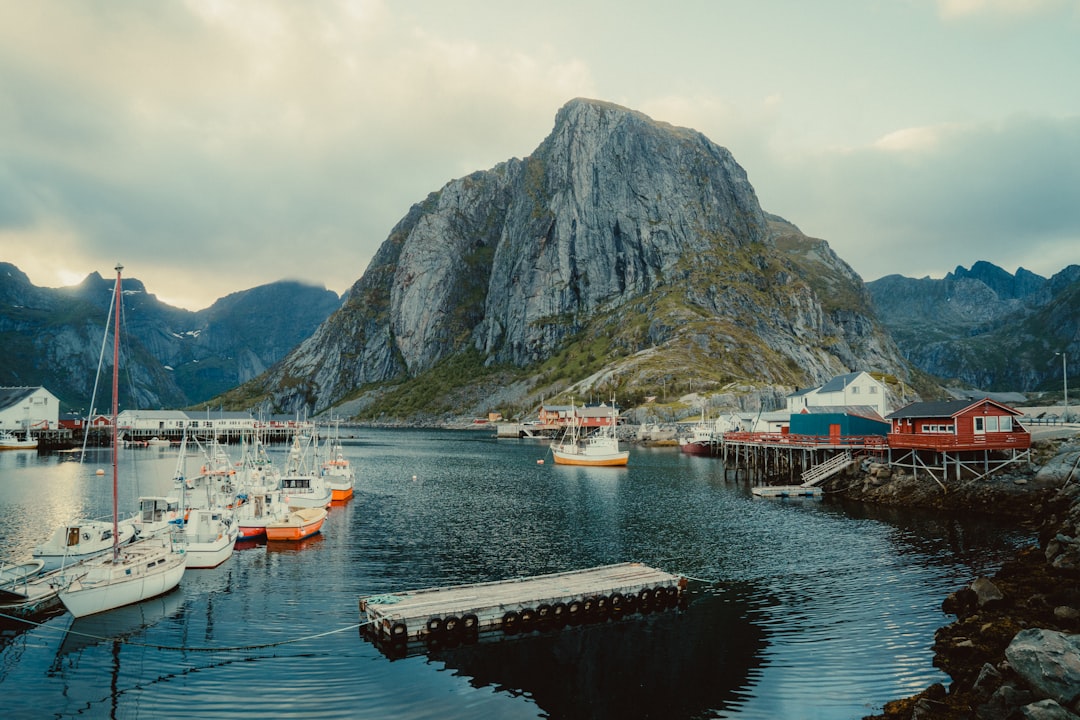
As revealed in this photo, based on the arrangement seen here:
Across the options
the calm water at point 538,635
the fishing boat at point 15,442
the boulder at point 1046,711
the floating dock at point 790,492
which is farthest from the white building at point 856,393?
the fishing boat at point 15,442

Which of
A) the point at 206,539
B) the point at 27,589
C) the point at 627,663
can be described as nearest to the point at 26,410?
the point at 206,539

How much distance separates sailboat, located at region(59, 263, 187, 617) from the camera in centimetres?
3275

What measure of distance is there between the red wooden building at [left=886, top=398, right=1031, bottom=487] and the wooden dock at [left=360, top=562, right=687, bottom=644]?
44.7m

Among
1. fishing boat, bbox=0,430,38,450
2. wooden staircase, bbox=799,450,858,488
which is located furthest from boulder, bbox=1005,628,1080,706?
fishing boat, bbox=0,430,38,450

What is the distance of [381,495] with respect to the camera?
82812mm

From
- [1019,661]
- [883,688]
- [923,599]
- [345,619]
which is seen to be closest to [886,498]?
[923,599]

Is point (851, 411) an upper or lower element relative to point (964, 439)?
upper

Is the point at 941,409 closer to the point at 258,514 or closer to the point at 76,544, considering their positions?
the point at 258,514

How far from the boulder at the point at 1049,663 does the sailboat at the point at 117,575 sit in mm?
37829

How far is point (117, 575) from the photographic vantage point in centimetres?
3462

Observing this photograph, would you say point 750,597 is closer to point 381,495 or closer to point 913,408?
point 913,408

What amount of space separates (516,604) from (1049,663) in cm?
2132

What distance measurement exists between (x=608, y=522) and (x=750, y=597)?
26.6 meters

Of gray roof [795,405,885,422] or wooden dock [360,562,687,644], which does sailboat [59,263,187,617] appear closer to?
wooden dock [360,562,687,644]
